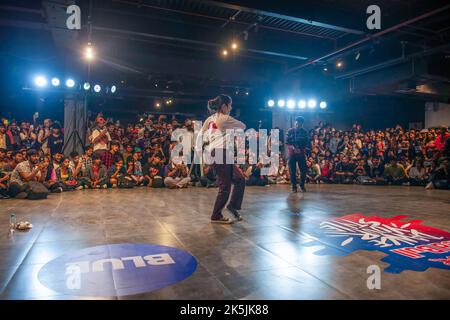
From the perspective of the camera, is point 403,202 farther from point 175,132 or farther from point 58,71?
point 58,71

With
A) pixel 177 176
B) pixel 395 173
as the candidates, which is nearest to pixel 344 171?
pixel 395 173

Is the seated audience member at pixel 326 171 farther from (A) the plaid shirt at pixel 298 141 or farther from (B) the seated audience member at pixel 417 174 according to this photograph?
(A) the plaid shirt at pixel 298 141

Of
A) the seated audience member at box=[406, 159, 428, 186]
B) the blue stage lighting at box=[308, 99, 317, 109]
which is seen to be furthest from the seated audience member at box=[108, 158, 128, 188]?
the seated audience member at box=[406, 159, 428, 186]

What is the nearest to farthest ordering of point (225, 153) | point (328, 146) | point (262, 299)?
point (262, 299)
point (225, 153)
point (328, 146)

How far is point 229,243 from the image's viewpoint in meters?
3.57

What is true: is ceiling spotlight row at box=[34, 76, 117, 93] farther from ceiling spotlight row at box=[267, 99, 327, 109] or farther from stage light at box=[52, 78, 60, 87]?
ceiling spotlight row at box=[267, 99, 327, 109]

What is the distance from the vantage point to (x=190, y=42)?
10.5m

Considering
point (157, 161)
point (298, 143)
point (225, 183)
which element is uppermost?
point (298, 143)

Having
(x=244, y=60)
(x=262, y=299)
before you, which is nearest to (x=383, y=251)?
(x=262, y=299)

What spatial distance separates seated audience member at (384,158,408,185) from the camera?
1121 centimetres

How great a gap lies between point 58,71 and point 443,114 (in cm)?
1744

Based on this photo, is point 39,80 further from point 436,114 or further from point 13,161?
point 436,114

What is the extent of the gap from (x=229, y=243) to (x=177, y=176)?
6370 mm

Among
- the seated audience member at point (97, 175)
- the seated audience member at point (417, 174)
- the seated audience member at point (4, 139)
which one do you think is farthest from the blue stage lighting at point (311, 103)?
the seated audience member at point (4, 139)
